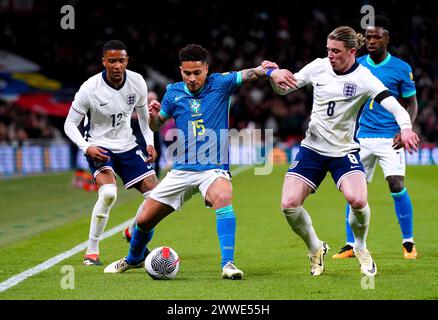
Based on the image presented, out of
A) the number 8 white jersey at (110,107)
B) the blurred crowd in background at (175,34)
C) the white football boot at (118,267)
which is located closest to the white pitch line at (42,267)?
the white football boot at (118,267)

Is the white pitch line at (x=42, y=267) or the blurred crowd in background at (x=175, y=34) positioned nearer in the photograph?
the white pitch line at (x=42, y=267)

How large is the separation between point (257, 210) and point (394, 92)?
5.92 m

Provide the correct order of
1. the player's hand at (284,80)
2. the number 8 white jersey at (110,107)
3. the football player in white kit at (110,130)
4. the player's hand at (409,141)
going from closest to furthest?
the player's hand at (409,141) → the player's hand at (284,80) → the football player in white kit at (110,130) → the number 8 white jersey at (110,107)

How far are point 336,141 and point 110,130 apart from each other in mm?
2667

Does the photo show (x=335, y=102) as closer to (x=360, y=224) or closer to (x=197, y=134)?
(x=360, y=224)

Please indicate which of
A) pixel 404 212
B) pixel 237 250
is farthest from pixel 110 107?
pixel 404 212

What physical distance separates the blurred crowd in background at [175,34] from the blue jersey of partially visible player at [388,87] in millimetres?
23288

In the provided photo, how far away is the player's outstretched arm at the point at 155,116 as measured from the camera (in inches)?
302

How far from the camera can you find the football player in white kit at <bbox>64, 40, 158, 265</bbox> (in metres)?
8.68

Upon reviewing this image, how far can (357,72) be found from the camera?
A: 7.56 metres

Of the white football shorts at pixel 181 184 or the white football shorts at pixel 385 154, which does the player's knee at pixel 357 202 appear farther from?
the white football shorts at pixel 385 154

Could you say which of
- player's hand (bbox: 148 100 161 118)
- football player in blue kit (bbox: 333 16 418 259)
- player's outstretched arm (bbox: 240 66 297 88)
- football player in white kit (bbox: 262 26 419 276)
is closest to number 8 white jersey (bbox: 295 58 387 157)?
football player in white kit (bbox: 262 26 419 276)
